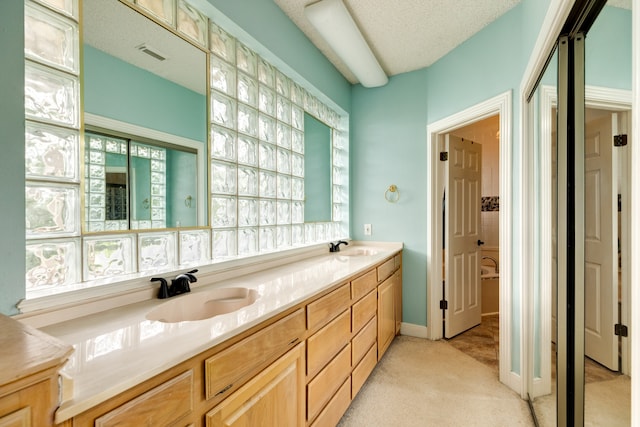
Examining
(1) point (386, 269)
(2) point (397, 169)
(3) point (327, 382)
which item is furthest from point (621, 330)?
(2) point (397, 169)

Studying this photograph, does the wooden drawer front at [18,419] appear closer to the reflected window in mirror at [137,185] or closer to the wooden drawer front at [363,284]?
the reflected window in mirror at [137,185]

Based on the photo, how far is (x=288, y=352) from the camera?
1217 mm

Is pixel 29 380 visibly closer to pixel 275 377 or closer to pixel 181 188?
pixel 275 377

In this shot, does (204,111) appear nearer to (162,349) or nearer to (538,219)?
(162,349)

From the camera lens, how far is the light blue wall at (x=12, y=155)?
2.78 feet

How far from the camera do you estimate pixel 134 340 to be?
0.81 meters

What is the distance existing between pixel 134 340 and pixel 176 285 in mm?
507

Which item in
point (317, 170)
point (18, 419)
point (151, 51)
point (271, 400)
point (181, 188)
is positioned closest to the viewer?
point (18, 419)

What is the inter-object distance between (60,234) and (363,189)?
2623 mm

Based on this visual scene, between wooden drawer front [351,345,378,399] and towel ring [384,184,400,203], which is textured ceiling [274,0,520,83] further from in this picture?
wooden drawer front [351,345,378,399]

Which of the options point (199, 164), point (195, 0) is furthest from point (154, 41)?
point (199, 164)

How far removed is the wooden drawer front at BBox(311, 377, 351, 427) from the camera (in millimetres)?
1486

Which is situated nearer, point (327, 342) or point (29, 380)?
point (29, 380)

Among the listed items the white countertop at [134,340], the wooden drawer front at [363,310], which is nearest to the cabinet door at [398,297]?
the wooden drawer front at [363,310]
